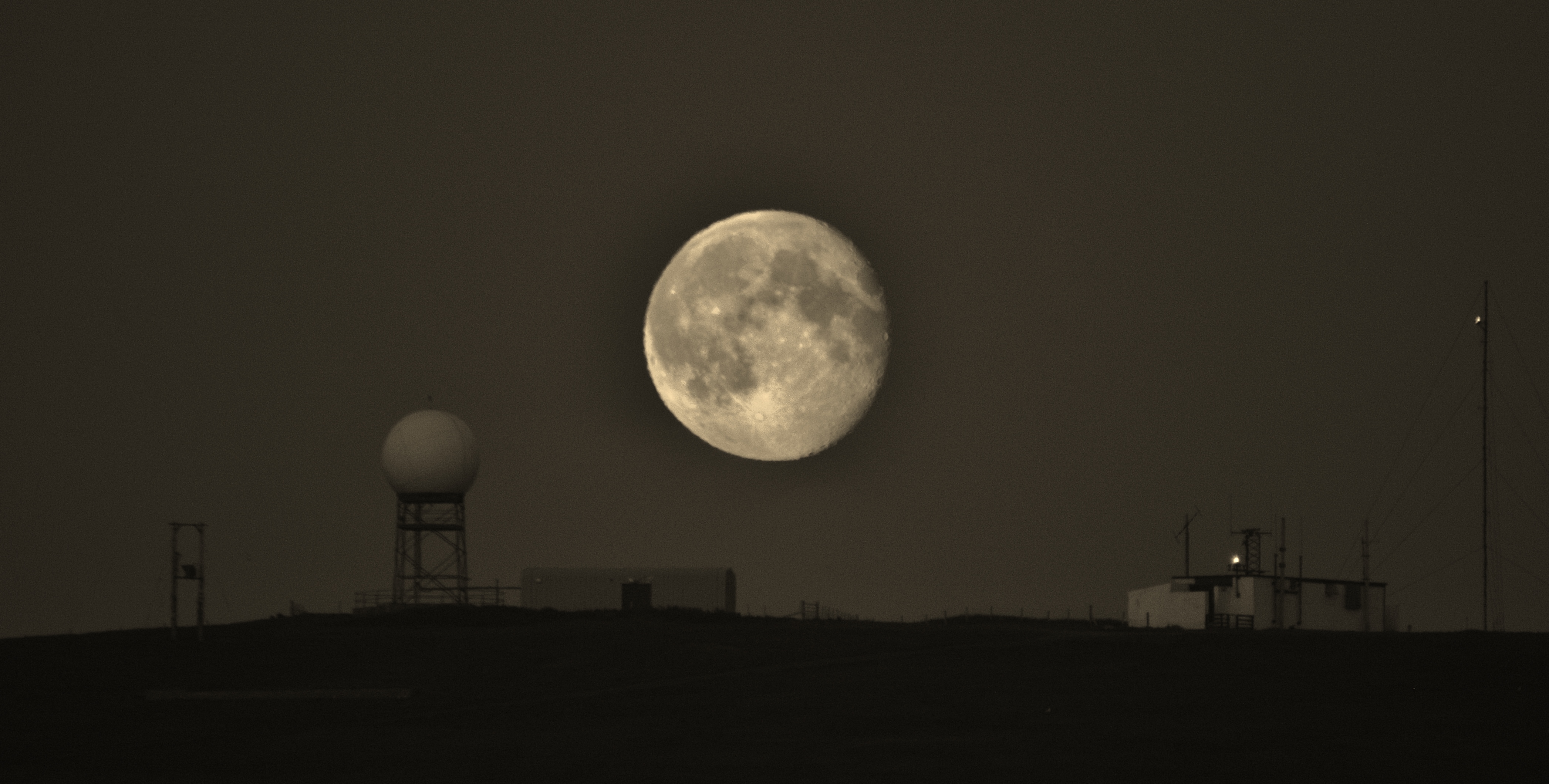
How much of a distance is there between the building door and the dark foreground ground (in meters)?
17.6

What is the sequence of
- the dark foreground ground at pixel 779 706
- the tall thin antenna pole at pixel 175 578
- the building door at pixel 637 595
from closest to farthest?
the dark foreground ground at pixel 779 706 → the tall thin antenna pole at pixel 175 578 → the building door at pixel 637 595

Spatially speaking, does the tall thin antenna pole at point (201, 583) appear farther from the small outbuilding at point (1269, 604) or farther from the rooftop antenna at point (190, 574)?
the small outbuilding at point (1269, 604)

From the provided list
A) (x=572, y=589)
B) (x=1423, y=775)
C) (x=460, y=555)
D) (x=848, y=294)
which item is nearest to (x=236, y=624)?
(x=460, y=555)

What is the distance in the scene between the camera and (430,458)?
252 feet

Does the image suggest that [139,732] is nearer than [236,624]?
Yes

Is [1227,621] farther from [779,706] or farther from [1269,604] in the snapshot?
[779,706]

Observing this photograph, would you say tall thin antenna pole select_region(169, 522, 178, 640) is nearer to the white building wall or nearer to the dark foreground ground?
the dark foreground ground

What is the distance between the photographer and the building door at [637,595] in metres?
80.6

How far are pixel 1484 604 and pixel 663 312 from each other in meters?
33.0

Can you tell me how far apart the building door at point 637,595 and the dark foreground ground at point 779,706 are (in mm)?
17586

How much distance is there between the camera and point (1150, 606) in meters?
76.4

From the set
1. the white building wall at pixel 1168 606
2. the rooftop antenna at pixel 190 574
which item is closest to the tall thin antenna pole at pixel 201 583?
the rooftop antenna at pixel 190 574

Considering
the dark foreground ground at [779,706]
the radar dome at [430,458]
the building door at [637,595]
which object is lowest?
the dark foreground ground at [779,706]

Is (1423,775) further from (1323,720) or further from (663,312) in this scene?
(663,312)
